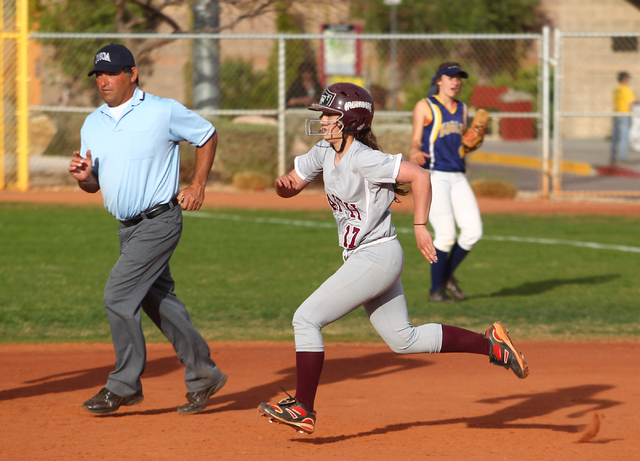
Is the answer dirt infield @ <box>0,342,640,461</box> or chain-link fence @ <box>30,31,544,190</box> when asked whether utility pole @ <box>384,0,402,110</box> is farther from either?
dirt infield @ <box>0,342,640,461</box>

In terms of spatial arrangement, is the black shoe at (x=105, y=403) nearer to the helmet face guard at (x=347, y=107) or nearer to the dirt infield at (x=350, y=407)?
the dirt infield at (x=350, y=407)

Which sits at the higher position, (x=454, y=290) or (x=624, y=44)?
(x=624, y=44)

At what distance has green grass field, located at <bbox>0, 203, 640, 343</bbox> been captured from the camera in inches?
298

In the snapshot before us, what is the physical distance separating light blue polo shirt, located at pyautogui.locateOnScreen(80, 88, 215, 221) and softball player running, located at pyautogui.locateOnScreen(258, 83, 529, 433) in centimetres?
91

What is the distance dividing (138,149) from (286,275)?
494 centimetres

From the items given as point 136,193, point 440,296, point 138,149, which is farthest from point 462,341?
point 440,296

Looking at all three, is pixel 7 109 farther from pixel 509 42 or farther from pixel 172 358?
pixel 509 42

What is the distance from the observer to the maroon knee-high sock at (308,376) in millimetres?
4391

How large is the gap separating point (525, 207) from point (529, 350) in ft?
28.8

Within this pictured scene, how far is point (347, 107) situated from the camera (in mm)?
4430

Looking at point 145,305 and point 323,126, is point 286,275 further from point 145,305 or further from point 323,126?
point 323,126

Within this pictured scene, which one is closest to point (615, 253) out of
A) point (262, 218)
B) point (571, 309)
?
point (571, 309)

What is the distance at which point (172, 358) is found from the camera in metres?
6.59

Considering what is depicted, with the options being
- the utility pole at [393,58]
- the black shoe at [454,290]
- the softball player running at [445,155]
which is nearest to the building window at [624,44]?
the utility pole at [393,58]
